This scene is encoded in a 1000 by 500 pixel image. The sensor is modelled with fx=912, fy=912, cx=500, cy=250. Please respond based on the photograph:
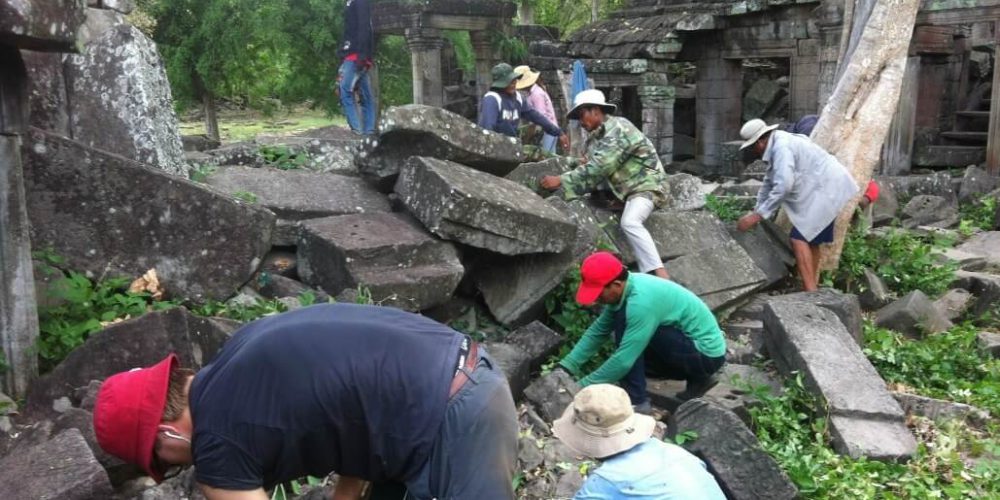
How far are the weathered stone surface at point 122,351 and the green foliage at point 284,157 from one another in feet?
11.4

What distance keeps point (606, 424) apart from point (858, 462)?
86.9 inches

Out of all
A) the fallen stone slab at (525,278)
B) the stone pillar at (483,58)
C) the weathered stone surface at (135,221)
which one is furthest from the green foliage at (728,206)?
the stone pillar at (483,58)

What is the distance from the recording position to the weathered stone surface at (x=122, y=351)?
4453 millimetres

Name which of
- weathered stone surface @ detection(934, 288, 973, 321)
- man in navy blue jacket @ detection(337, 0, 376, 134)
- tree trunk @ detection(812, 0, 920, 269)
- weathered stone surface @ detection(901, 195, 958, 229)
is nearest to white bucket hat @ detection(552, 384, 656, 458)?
weathered stone surface @ detection(934, 288, 973, 321)

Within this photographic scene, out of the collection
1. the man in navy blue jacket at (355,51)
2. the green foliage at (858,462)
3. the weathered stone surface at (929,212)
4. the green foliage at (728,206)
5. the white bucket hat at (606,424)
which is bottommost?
the green foliage at (858,462)

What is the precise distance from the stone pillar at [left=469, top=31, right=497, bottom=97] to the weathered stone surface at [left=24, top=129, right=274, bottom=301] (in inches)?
439

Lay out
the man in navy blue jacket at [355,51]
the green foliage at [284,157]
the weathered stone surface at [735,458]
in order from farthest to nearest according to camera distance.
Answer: the man in navy blue jacket at [355,51] < the green foliage at [284,157] < the weathered stone surface at [735,458]

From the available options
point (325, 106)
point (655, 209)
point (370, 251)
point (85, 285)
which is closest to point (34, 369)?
point (85, 285)

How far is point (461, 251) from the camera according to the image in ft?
21.6

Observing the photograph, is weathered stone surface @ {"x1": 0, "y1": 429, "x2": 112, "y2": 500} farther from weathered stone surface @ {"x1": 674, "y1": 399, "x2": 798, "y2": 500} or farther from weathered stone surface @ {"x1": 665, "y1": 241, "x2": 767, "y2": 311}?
weathered stone surface @ {"x1": 665, "y1": 241, "x2": 767, "y2": 311}

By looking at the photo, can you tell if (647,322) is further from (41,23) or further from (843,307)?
(41,23)

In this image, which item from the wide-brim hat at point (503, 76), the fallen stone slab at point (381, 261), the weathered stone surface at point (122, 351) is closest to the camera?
the weathered stone surface at point (122, 351)

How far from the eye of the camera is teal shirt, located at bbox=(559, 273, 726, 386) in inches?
201

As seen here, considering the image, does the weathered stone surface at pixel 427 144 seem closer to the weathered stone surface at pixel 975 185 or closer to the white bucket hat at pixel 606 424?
the white bucket hat at pixel 606 424
